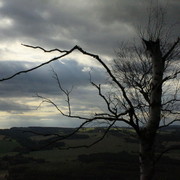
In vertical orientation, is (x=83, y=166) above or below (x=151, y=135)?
below

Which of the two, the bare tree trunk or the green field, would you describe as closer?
the bare tree trunk

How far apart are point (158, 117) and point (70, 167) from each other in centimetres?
7244

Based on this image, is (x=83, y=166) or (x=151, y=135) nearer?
(x=151, y=135)

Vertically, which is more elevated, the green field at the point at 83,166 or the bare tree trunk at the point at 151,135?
the bare tree trunk at the point at 151,135

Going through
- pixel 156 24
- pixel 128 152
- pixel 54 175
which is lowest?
pixel 54 175

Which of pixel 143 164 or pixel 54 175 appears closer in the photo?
pixel 143 164

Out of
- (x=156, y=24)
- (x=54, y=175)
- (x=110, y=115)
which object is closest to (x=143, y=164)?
(x=110, y=115)

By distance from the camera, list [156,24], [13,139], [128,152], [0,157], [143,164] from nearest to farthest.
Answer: [143,164] < [156,24] < [0,157] < [128,152] < [13,139]

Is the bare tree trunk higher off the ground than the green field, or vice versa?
the bare tree trunk

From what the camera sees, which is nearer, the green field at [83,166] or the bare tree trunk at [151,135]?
the bare tree trunk at [151,135]

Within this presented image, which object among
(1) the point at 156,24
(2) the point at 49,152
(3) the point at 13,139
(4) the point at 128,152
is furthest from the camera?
(3) the point at 13,139

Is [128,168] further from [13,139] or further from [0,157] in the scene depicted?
[13,139]

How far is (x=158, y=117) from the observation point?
14.5 ft

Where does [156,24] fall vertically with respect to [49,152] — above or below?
above
